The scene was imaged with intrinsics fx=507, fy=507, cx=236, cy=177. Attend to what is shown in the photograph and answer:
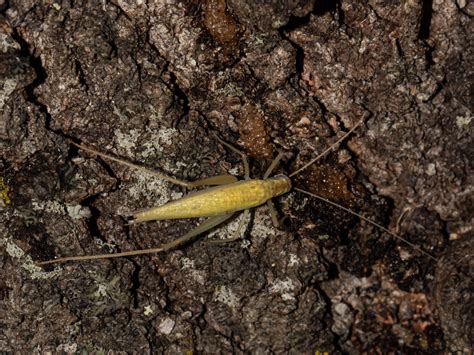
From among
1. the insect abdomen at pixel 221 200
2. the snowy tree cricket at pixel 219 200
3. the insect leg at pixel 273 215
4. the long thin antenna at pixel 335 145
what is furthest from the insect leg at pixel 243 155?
the long thin antenna at pixel 335 145

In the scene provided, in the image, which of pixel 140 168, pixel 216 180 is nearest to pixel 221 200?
pixel 216 180

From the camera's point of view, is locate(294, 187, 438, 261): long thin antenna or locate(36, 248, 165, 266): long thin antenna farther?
locate(294, 187, 438, 261): long thin antenna

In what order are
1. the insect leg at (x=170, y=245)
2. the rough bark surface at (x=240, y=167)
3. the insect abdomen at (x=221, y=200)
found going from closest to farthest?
the rough bark surface at (x=240, y=167), the insect leg at (x=170, y=245), the insect abdomen at (x=221, y=200)

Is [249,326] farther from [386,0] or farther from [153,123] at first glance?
[386,0]

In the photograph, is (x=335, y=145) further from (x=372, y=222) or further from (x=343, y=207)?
(x=372, y=222)

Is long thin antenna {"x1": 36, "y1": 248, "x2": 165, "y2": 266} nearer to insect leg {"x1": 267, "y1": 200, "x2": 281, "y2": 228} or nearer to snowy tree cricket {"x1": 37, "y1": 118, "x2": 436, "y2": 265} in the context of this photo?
snowy tree cricket {"x1": 37, "y1": 118, "x2": 436, "y2": 265}

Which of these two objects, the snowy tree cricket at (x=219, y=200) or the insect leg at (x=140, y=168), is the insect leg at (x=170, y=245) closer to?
the snowy tree cricket at (x=219, y=200)

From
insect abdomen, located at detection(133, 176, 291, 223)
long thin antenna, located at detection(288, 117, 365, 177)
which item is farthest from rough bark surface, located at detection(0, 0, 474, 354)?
insect abdomen, located at detection(133, 176, 291, 223)
